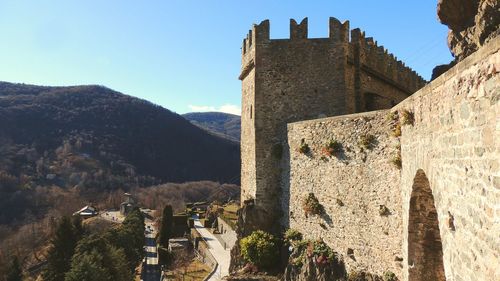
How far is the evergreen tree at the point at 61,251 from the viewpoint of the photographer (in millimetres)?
34969

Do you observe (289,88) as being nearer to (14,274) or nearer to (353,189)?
(353,189)

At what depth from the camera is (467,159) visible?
5699 millimetres

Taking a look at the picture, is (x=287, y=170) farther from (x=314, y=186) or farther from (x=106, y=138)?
(x=106, y=138)

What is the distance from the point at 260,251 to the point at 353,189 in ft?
20.7

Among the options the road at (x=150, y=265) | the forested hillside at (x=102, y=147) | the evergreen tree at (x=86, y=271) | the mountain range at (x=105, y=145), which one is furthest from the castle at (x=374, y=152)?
the mountain range at (x=105, y=145)

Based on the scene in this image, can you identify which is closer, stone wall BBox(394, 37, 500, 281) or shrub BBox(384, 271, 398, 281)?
stone wall BBox(394, 37, 500, 281)

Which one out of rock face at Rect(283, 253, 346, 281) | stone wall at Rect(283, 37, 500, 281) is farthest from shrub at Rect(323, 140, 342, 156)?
rock face at Rect(283, 253, 346, 281)

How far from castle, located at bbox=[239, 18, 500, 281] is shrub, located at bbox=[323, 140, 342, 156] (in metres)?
0.11

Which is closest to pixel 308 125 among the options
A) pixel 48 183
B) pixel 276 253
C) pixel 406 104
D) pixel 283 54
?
pixel 283 54

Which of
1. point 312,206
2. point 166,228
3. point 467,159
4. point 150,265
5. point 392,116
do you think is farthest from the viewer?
point 150,265

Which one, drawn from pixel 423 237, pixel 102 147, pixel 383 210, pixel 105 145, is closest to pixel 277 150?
→ pixel 383 210

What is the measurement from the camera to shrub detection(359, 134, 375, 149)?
12997 millimetres

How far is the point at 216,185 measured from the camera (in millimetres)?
143750

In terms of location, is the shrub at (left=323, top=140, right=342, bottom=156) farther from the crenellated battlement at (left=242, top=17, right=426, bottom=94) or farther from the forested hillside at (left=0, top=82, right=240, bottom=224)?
the forested hillside at (left=0, top=82, right=240, bottom=224)
